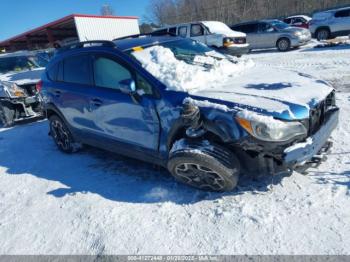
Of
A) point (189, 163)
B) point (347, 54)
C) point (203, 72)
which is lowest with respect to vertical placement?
point (347, 54)

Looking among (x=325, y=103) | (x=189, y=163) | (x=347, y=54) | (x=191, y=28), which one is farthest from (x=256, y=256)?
(x=191, y=28)

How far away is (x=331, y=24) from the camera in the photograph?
53.7 feet

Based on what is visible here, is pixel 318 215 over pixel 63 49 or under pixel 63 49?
under

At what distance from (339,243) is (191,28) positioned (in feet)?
43.8

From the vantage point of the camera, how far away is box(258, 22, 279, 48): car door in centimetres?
1582

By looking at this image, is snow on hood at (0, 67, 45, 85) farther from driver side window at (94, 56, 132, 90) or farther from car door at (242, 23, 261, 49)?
car door at (242, 23, 261, 49)

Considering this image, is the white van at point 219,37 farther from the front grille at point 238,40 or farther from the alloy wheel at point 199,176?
the alloy wheel at point 199,176

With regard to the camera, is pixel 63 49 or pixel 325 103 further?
pixel 63 49

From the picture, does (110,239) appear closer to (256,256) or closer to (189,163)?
(189,163)

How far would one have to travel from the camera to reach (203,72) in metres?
3.80

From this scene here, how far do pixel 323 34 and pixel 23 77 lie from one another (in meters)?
15.2

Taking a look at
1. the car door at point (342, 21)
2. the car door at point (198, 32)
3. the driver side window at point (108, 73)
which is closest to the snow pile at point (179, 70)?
the driver side window at point (108, 73)

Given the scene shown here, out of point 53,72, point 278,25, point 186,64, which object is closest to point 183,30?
point 278,25

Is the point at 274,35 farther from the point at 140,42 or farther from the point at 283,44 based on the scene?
the point at 140,42
